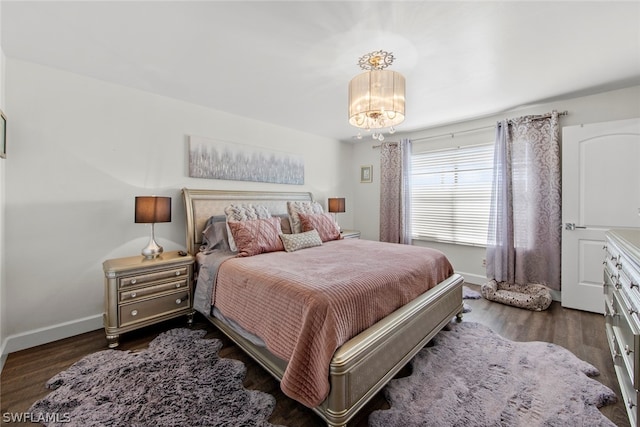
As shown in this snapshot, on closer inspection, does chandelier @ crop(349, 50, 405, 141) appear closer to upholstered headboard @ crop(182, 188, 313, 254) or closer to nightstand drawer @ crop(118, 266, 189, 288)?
upholstered headboard @ crop(182, 188, 313, 254)

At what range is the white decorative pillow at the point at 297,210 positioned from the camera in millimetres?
3438

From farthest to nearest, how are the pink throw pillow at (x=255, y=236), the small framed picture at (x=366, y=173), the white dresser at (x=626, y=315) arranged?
the small framed picture at (x=366, y=173) → the pink throw pillow at (x=255, y=236) → the white dresser at (x=626, y=315)

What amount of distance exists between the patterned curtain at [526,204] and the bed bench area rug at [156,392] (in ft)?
11.2

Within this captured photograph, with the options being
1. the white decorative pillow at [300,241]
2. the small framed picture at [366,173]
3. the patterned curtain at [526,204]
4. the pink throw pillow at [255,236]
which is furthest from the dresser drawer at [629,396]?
the small framed picture at [366,173]

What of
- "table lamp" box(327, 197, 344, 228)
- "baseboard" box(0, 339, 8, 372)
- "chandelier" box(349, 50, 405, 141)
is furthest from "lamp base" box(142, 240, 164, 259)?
"table lamp" box(327, 197, 344, 228)

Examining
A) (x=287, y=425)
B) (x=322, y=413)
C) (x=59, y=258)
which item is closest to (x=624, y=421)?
(x=322, y=413)

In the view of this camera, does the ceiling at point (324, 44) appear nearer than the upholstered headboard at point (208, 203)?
Yes

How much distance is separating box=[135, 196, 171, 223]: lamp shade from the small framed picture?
357 cm

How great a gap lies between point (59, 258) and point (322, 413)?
2.66m

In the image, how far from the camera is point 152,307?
2396mm

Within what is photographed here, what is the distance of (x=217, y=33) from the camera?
1854mm

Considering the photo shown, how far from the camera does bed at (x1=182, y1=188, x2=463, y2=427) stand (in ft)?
4.43

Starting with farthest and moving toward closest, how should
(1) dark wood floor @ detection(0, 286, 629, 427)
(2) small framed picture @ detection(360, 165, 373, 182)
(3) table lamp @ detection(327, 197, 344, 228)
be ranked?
1. (2) small framed picture @ detection(360, 165, 373, 182)
2. (3) table lamp @ detection(327, 197, 344, 228)
3. (1) dark wood floor @ detection(0, 286, 629, 427)

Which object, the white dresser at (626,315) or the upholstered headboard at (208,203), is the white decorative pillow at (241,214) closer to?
the upholstered headboard at (208,203)
